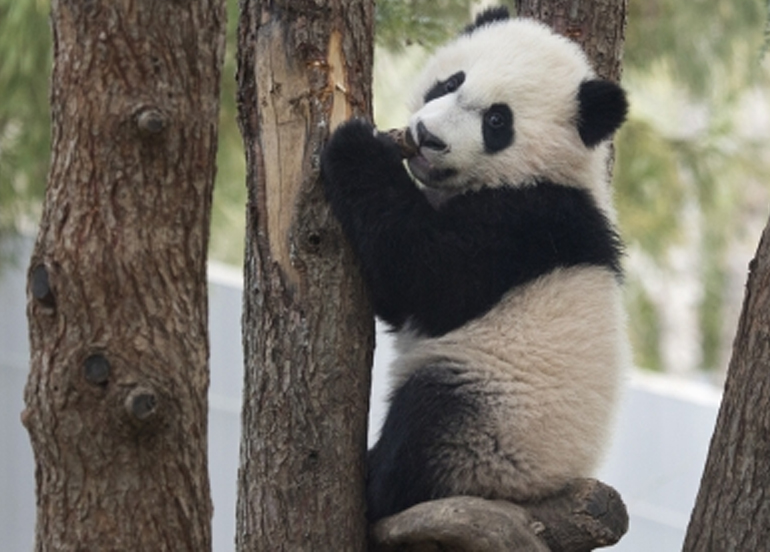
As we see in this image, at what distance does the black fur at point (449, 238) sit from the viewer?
2809 millimetres

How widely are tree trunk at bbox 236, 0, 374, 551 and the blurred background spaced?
105 centimetres

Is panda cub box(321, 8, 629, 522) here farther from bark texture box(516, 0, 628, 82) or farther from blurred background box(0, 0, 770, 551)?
blurred background box(0, 0, 770, 551)

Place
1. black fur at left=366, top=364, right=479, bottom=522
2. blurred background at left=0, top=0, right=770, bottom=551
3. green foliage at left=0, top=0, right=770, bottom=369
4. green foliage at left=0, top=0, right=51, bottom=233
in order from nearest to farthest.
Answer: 1. black fur at left=366, top=364, right=479, bottom=522
2. green foliage at left=0, top=0, right=51, bottom=233
3. blurred background at left=0, top=0, right=770, bottom=551
4. green foliage at left=0, top=0, right=770, bottom=369

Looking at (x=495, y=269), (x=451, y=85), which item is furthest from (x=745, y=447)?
(x=451, y=85)

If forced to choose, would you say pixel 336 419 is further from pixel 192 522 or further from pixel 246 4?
pixel 246 4

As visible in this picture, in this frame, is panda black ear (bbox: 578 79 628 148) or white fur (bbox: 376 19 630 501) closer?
white fur (bbox: 376 19 630 501)

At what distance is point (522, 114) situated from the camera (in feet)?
10.6

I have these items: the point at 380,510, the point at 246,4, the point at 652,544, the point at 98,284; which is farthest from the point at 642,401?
the point at 98,284

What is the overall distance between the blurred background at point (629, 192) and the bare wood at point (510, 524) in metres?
1.59

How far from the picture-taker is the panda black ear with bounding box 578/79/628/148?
3178 millimetres

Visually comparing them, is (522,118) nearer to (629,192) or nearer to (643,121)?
(629,192)

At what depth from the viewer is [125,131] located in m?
2.15

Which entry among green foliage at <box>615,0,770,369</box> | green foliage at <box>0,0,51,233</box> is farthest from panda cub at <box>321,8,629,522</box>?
green foliage at <box>615,0,770,369</box>

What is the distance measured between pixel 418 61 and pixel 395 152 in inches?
173
